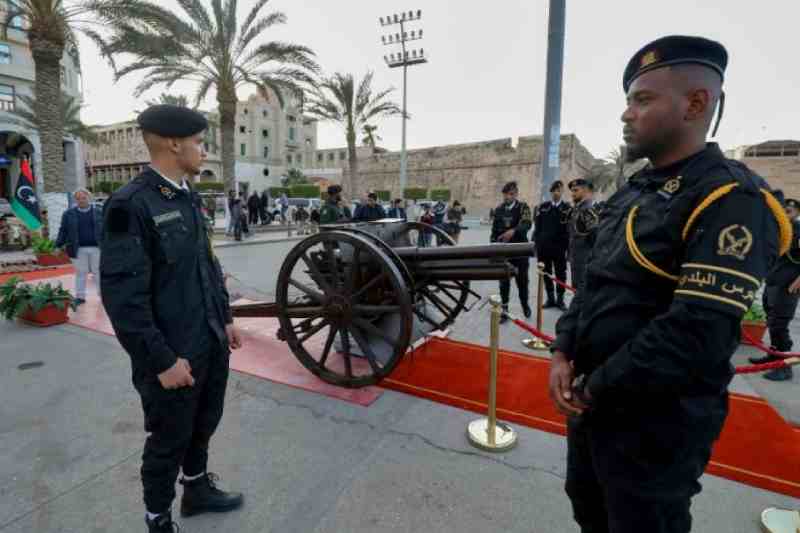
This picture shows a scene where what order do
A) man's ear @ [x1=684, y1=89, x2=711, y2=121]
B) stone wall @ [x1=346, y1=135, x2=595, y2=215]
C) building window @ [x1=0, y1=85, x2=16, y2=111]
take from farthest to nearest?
stone wall @ [x1=346, y1=135, x2=595, y2=215], building window @ [x1=0, y1=85, x2=16, y2=111], man's ear @ [x1=684, y1=89, x2=711, y2=121]

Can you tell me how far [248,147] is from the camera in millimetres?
58000

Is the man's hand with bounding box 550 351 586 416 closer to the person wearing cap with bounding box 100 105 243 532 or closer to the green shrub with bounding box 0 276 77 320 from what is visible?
the person wearing cap with bounding box 100 105 243 532

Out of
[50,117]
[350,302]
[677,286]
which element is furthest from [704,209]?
[50,117]

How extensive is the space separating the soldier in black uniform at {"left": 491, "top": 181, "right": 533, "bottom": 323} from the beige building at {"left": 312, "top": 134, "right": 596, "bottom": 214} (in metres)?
28.4

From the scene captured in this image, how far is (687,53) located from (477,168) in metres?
39.6

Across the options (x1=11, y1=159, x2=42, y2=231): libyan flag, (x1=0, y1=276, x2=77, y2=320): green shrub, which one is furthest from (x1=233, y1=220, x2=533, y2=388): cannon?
(x1=11, y1=159, x2=42, y2=231): libyan flag

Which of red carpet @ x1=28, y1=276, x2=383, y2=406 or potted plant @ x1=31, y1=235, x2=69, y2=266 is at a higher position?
potted plant @ x1=31, y1=235, x2=69, y2=266

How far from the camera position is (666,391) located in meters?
1.12

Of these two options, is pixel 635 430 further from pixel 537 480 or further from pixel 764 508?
pixel 764 508

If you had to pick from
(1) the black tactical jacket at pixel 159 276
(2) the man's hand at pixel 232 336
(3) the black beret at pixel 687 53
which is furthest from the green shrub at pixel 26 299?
(3) the black beret at pixel 687 53

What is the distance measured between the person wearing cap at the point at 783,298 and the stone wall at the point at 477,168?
29.8 metres

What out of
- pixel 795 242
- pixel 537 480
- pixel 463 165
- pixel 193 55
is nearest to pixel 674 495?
pixel 537 480

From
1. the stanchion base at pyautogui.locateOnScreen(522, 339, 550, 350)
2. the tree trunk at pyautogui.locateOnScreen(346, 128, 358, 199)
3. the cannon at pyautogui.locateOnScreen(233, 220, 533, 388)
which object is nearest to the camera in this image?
the cannon at pyautogui.locateOnScreen(233, 220, 533, 388)

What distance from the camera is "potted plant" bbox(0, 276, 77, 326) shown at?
5113 mm
